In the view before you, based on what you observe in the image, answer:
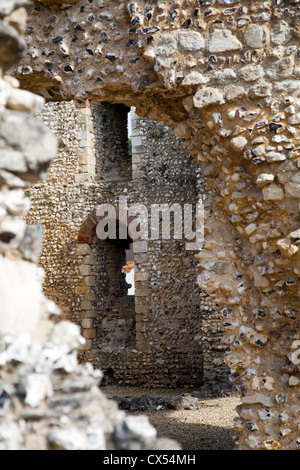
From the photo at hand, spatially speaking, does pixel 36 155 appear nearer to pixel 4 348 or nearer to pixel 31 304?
pixel 31 304

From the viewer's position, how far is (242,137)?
12.2 ft

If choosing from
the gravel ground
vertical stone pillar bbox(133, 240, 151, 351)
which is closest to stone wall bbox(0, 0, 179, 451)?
the gravel ground

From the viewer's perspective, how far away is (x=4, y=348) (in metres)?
1.86

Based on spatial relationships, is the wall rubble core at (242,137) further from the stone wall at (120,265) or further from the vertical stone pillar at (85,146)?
the vertical stone pillar at (85,146)

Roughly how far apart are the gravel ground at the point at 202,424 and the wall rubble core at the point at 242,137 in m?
1.48

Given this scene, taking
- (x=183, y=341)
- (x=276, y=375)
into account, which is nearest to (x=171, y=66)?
(x=276, y=375)

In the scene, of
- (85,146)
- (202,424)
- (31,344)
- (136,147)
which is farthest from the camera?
(85,146)

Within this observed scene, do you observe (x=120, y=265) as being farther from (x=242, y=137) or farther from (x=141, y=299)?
(x=242, y=137)

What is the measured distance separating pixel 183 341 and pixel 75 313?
236 centimetres

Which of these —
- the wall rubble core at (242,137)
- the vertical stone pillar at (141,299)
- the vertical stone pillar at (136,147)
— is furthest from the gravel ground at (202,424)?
the vertical stone pillar at (136,147)

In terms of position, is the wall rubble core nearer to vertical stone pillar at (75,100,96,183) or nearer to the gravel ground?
the gravel ground

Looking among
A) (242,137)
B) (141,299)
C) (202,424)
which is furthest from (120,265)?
(242,137)

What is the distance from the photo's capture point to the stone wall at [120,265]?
9.45 metres

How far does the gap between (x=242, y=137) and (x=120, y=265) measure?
7.73 metres
